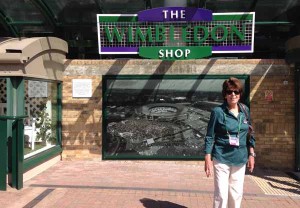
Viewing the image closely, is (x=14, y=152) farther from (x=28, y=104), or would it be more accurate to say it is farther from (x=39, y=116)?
(x=39, y=116)

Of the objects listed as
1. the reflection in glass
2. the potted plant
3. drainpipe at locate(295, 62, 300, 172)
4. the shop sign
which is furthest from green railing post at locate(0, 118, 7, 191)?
drainpipe at locate(295, 62, 300, 172)

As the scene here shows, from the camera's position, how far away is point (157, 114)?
8.98 m

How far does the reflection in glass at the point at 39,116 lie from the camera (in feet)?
25.2

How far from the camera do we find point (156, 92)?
8.94 meters

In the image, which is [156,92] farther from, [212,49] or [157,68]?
[212,49]

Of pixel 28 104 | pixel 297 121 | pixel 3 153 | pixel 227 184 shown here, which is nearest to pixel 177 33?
pixel 297 121

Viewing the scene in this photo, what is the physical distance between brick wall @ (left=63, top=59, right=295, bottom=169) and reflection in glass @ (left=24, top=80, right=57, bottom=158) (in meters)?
0.33

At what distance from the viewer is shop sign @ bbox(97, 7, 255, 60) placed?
827 cm

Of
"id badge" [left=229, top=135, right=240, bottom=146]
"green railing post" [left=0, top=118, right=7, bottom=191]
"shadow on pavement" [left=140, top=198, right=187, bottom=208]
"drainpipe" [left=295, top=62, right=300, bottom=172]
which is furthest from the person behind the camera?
"drainpipe" [left=295, top=62, right=300, bottom=172]

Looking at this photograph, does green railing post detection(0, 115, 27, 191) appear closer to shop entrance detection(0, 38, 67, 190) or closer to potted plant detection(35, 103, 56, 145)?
shop entrance detection(0, 38, 67, 190)

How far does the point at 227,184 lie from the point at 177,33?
4.43 meters

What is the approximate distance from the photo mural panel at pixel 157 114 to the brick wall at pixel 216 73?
184mm

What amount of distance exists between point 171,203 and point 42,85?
12.6 ft

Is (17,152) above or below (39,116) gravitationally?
below
